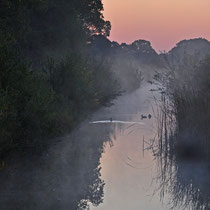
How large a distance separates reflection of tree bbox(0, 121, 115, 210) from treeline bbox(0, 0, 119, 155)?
73 cm

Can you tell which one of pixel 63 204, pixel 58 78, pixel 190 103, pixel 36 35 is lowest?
pixel 63 204

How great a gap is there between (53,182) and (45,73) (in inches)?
592

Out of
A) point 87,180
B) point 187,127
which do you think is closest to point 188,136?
point 187,127

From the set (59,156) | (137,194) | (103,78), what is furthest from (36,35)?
(137,194)

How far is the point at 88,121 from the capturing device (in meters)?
35.5

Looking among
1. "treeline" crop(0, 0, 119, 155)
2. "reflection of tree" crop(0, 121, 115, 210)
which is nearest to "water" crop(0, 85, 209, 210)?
"reflection of tree" crop(0, 121, 115, 210)

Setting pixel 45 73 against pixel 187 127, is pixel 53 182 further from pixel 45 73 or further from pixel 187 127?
pixel 45 73

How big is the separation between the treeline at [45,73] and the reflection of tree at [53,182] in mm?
728

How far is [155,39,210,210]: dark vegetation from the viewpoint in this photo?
45.3ft

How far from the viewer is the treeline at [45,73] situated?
1488 centimetres

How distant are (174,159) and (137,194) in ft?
13.6

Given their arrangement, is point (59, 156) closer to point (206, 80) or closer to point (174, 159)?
point (174, 159)

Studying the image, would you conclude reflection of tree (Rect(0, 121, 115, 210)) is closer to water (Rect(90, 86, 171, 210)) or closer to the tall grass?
water (Rect(90, 86, 171, 210))

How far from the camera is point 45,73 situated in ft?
89.5
